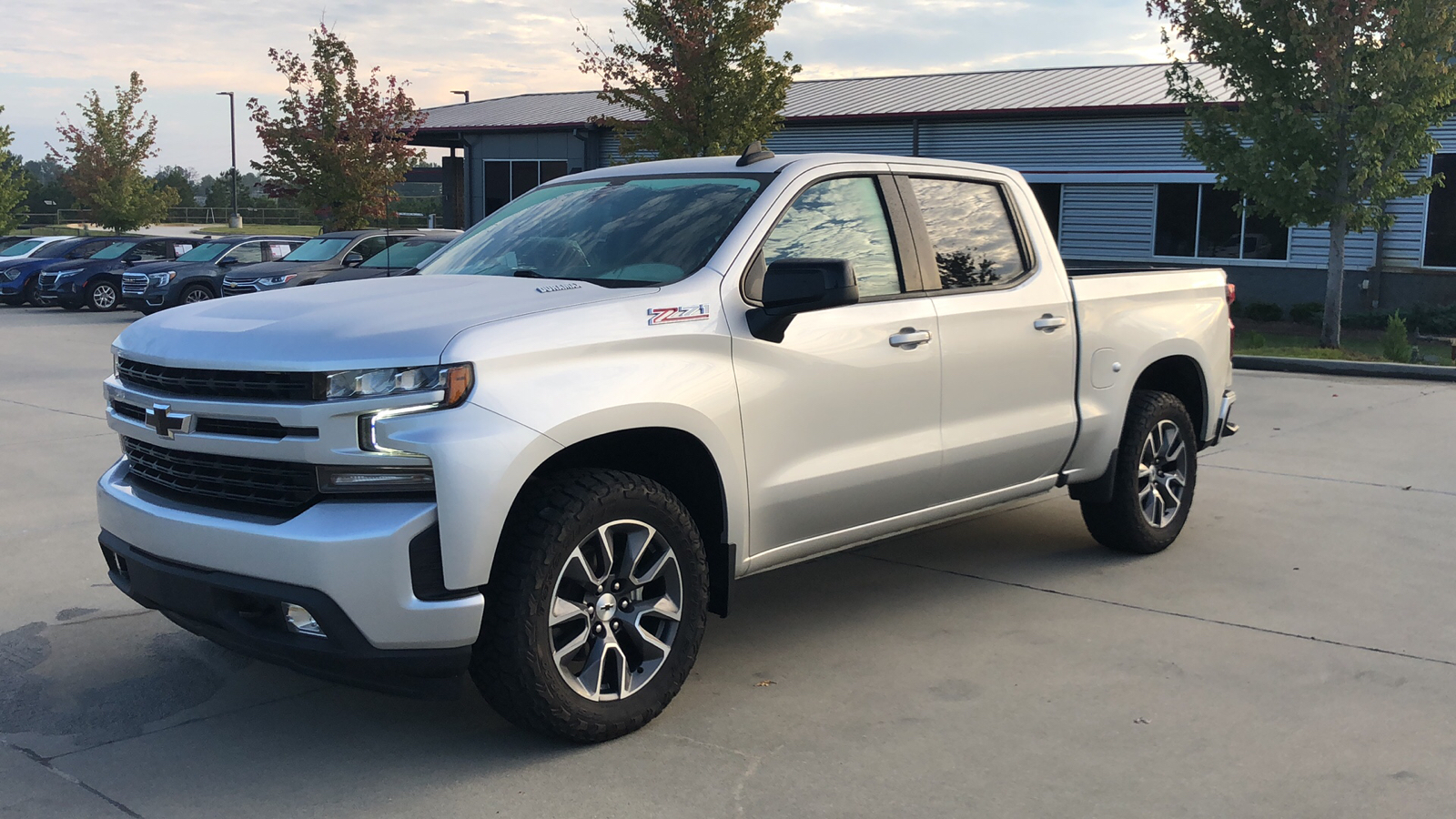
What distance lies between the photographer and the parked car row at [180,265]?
59.5 feet

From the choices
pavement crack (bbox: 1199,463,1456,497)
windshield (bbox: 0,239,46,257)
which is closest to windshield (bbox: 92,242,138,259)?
windshield (bbox: 0,239,46,257)

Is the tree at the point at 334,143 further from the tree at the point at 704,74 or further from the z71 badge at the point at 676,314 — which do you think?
the z71 badge at the point at 676,314

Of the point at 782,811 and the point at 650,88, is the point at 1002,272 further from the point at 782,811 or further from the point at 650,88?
the point at 650,88

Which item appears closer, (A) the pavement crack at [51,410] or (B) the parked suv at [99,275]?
(A) the pavement crack at [51,410]

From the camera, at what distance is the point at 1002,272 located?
18.4 ft

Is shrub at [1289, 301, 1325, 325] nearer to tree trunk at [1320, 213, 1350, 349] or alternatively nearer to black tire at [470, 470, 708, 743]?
tree trunk at [1320, 213, 1350, 349]

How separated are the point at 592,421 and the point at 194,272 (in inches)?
790

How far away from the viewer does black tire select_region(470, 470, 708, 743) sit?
3.75m

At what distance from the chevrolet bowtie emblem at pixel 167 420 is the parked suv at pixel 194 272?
60.5 ft

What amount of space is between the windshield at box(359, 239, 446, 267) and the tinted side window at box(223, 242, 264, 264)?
16.8 ft

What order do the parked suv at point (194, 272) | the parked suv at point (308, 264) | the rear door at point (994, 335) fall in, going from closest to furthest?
the rear door at point (994, 335) < the parked suv at point (308, 264) < the parked suv at point (194, 272)

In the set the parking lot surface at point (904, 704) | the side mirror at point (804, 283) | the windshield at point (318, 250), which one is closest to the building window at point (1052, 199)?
the windshield at point (318, 250)

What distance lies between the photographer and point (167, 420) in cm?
395

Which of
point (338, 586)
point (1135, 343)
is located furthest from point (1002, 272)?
point (338, 586)
